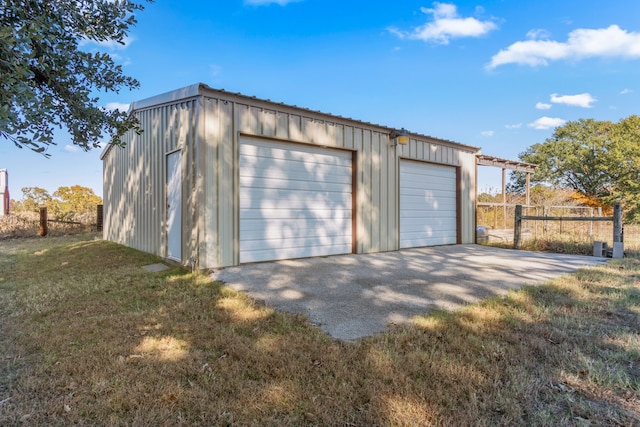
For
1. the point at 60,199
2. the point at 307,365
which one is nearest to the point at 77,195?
the point at 60,199

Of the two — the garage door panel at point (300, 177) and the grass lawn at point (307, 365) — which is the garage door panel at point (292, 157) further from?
the grass lawn at point (307, 365)

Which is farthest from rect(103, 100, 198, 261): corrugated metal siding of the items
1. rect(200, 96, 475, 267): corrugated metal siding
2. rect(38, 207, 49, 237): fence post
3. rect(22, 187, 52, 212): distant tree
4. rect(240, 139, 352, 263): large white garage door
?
rect(22, 187, 52, 212): distant tree

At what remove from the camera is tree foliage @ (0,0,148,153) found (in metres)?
1.83

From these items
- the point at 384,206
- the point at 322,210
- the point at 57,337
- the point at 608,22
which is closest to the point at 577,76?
the point at 608,22

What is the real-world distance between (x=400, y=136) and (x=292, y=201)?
2887 millimetres

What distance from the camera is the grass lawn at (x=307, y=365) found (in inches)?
67.6

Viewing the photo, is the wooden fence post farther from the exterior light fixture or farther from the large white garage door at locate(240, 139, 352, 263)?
the large white garage door at locate(240, 139, 352, 263)

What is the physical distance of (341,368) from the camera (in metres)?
2.12

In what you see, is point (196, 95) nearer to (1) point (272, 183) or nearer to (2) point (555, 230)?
(1) point (272, 183)

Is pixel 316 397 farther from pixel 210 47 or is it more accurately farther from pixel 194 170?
pixel 210 47

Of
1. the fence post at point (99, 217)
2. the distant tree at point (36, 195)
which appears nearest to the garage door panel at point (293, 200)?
the fence post at point (99, 217)

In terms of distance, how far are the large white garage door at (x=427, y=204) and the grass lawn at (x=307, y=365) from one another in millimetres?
4312

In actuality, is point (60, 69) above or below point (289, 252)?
above

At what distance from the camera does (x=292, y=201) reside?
6.15 m
